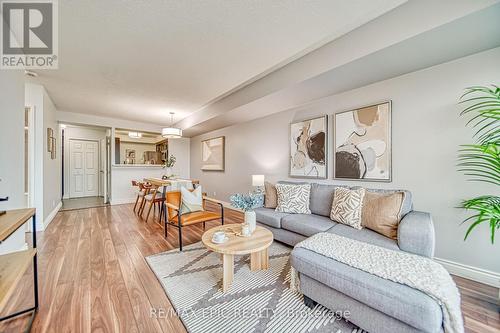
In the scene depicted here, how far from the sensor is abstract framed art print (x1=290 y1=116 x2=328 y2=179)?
10.3 feet

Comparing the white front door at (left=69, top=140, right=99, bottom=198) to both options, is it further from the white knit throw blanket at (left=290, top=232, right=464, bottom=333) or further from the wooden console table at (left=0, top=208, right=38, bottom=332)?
the white knit throw blanket at (left=290, top=232, right=464, bottom=333)

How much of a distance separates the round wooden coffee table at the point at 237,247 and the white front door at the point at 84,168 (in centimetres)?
710

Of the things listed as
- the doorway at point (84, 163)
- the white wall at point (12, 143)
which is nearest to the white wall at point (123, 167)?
the doorway at point (84, 163)

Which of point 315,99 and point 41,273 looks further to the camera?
point 315,99

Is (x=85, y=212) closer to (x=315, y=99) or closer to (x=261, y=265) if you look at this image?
(x=261, y=265)

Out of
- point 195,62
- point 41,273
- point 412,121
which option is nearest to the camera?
point 41,273

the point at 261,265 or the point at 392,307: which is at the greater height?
the point at 392,307

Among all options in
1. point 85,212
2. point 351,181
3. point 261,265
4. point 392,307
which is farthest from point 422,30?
point 85,212

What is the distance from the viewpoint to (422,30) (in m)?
1.62

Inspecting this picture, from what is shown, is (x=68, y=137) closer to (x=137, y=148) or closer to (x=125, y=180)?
(x=137, y=148)

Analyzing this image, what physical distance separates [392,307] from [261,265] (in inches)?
48.7

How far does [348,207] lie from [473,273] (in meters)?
1.26

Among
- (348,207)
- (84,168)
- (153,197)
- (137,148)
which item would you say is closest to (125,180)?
(84,168)

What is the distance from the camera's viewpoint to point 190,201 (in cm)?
288
